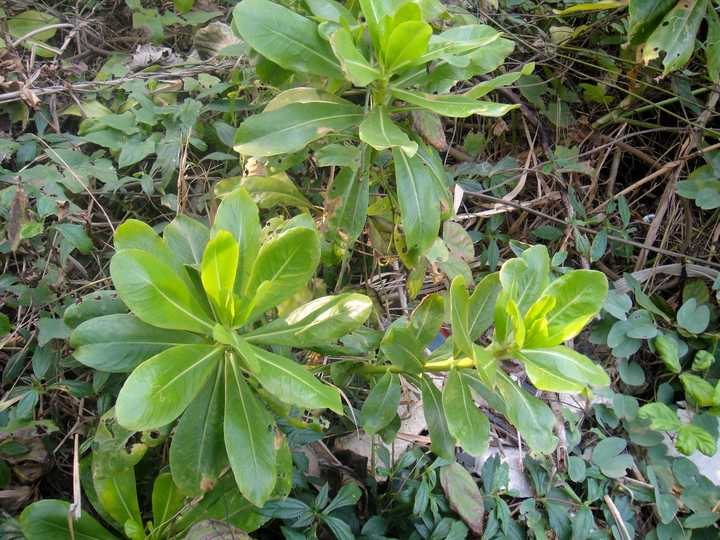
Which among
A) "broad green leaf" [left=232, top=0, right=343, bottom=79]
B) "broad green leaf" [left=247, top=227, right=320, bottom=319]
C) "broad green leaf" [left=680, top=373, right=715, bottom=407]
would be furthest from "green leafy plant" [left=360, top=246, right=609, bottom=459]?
"broad green leaf" [left=680, top=373, right=715, bottom=407]

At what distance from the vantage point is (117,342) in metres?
1.11

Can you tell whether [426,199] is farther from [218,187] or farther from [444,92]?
[218,187]

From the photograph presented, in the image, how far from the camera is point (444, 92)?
142cm

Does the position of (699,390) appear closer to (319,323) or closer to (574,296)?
(574,296)

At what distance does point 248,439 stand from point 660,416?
1330 mm

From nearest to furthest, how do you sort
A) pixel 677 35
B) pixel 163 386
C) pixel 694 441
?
pixel 163 386 → pixel 694 441 → pixel 677 35

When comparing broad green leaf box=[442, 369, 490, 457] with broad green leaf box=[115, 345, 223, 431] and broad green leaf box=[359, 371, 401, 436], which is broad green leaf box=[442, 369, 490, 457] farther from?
broad green leaf box=[115, 345, 223, 431]

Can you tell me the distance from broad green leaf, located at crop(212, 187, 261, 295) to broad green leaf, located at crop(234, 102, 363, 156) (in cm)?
14

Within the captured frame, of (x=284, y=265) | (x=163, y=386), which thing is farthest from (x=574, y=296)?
(x=163, y=386)

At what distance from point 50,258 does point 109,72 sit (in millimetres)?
886

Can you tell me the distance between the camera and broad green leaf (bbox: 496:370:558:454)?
115cm

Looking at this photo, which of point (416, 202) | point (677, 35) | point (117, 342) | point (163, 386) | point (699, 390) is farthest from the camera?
point (677, 35)

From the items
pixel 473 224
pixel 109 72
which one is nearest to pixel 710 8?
pixel 473 224

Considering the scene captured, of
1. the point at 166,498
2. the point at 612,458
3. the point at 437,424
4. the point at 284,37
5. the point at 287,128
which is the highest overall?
the point at 284,37
